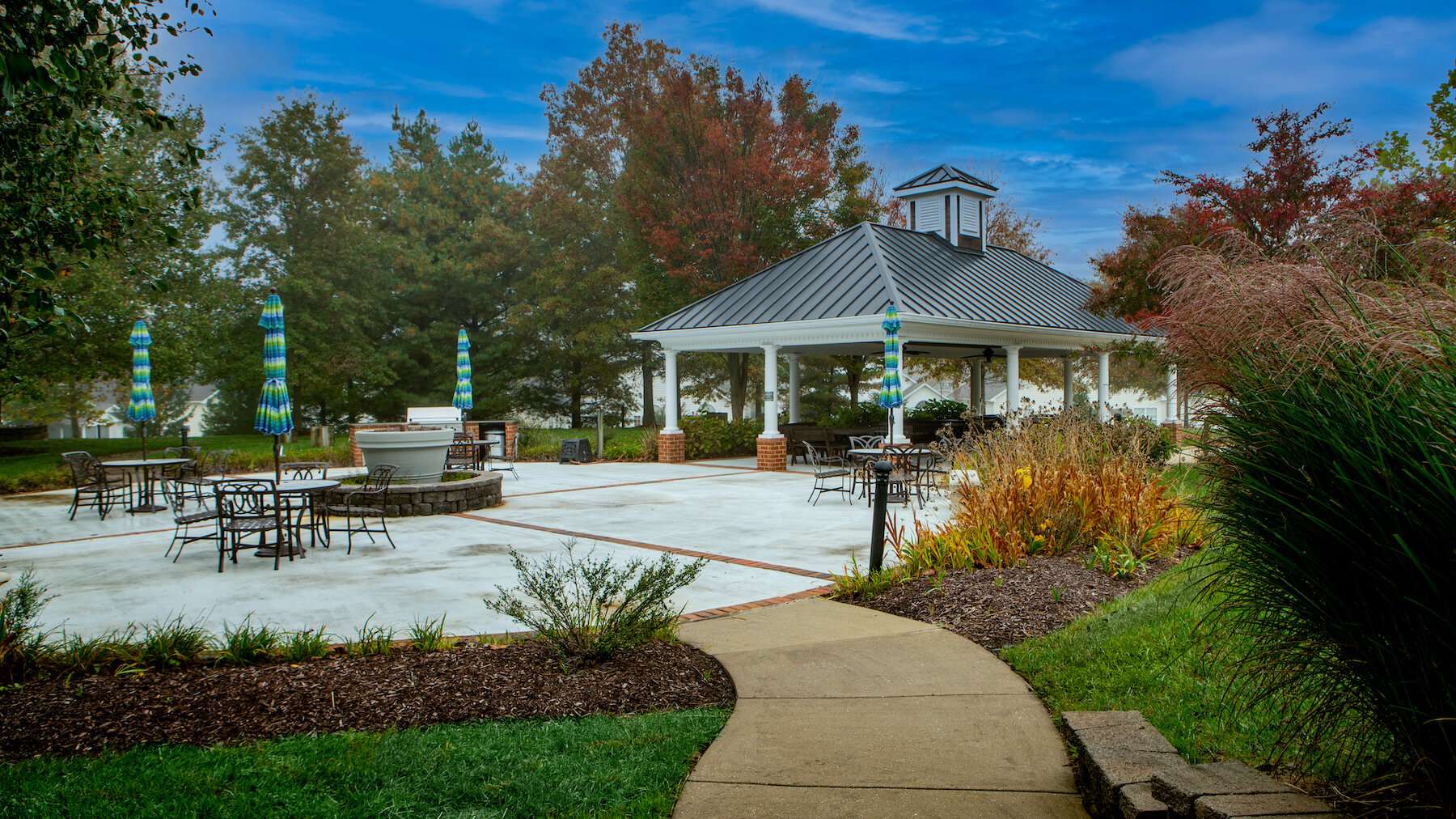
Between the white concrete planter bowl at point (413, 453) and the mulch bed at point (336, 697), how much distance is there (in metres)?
7.83

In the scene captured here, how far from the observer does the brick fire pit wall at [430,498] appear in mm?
12516

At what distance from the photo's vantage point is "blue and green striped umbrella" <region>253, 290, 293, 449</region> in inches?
395

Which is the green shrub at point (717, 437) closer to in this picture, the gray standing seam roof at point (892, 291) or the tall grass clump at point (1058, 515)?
the gray standing seam roof at point (892, 291)

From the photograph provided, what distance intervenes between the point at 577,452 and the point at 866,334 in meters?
7.75

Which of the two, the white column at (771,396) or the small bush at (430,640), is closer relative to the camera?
the small bush at (430,640)

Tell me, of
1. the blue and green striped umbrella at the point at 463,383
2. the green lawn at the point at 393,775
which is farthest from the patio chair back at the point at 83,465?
the green lawn at the point at 393,775

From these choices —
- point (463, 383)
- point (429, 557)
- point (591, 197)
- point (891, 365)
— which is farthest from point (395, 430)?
point (591, 197)

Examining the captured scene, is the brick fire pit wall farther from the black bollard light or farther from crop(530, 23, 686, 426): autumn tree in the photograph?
crop(530, 23, 686, 426): autumn tree

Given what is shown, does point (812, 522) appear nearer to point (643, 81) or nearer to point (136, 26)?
point (136, 26)

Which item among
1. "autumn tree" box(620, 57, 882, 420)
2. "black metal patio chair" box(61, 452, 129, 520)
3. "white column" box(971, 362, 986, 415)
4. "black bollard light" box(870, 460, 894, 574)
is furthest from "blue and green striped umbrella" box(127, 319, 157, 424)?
"white column" box(971, 362, 986, 415)

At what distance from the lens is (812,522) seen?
1160 cm

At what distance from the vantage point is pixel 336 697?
461 centimetres

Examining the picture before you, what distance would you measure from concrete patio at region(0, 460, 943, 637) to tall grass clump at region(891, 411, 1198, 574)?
1196mm

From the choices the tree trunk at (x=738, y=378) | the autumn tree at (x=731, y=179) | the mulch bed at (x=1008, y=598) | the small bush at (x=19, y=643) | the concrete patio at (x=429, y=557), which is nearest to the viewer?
the small bush at (x=19, y=643)
